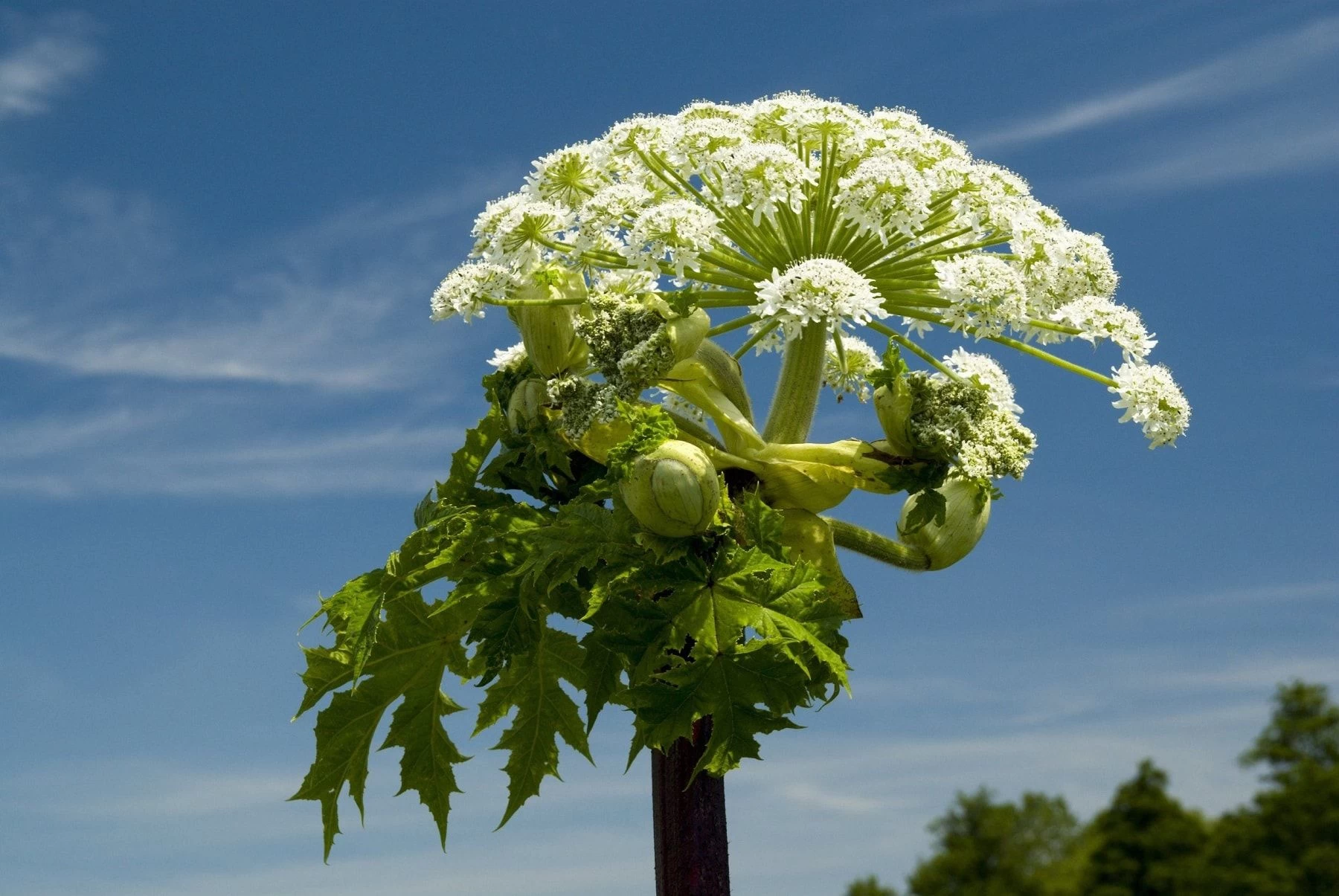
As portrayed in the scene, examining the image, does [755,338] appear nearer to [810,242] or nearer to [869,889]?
[810,242]

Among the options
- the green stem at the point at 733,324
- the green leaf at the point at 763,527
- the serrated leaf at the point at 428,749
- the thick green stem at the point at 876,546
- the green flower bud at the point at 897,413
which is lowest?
the serrated leaf at the point at 428,749

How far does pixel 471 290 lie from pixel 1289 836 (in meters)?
24.1

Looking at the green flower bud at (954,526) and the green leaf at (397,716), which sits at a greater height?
the green flower bud at (954,526)

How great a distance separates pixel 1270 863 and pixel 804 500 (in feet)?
75.0

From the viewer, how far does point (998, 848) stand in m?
30.6

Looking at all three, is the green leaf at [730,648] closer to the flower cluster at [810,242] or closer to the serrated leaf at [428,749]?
the flower cluster at [810,242]

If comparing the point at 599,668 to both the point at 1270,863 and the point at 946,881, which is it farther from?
the point at 946,881

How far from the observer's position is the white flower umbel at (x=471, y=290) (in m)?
4.95

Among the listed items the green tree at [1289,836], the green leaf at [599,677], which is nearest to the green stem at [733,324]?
the green leaf at [599,677]

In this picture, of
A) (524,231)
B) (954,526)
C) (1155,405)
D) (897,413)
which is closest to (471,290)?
(524,231)

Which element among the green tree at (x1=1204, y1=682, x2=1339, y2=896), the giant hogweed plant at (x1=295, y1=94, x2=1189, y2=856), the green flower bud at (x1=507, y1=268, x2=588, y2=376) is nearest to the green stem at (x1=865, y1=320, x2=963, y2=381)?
Answer: the giant hogweed plant at (x1=295, y1=94, x2=1189, y2=856)

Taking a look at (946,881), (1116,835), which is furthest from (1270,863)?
(946,881)

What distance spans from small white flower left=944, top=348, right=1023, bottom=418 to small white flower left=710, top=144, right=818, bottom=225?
0.86m

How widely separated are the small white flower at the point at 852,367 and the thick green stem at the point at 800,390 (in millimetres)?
693
